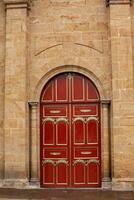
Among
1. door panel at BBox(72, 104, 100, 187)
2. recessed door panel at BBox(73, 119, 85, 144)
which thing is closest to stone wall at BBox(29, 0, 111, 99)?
door panel at BBox(72, 104, 100, 187)

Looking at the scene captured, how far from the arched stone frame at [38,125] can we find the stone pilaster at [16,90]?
0.94 ft

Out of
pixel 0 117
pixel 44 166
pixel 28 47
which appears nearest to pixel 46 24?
pixel 28 47

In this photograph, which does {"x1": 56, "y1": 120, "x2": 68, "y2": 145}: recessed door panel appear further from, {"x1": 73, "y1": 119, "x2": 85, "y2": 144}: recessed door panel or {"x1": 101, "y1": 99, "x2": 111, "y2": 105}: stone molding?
{"x1": 101, "y1": 99, "x2": 111, "y2": 105}: stone molding

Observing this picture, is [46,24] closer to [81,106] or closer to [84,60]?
[84,60]

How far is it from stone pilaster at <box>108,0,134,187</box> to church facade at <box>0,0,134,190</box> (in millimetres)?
29

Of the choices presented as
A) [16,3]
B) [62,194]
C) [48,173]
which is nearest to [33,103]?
[48,173]

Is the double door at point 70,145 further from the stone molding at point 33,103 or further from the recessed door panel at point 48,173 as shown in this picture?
the stone molding at point 33,103

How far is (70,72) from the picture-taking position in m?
12.6

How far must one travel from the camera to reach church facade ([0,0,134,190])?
12016 mm

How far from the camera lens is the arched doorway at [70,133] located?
12266 millimetres

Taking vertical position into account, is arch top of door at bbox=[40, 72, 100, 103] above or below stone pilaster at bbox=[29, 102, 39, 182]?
above

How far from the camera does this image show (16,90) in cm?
1224

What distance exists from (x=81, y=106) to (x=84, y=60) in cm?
138

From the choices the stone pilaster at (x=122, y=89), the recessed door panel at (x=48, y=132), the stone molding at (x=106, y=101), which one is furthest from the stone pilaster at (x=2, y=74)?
the stone pilaster at (x=122, y=89)
